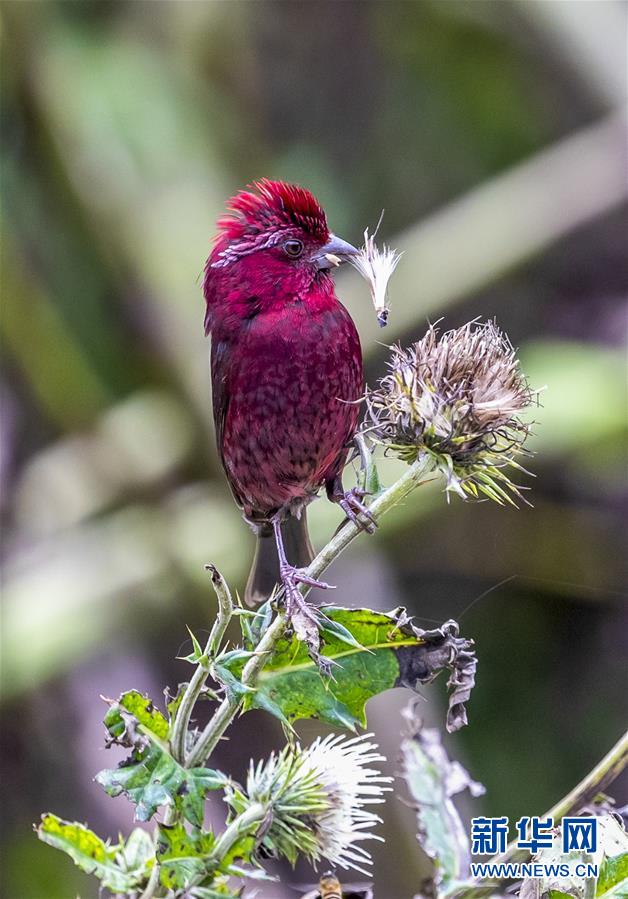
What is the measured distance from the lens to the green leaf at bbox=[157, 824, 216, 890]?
4.67ft

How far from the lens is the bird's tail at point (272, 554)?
2256 mm

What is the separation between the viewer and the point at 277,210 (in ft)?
6.89

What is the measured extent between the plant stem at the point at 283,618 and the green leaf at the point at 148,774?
37 millimetres

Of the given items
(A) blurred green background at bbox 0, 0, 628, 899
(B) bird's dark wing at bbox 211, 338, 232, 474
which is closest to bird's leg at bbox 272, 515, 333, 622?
(B) bird's dark wing at bbox 211, 338, 232, 474

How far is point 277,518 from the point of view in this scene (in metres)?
2.39

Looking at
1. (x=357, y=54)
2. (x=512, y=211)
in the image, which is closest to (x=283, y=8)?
(x=357, y=54)

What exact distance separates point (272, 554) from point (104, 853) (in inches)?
35.2

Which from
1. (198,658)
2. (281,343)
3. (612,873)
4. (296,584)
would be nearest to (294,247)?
(281,343)

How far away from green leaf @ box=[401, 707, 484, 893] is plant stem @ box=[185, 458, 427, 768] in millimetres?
353

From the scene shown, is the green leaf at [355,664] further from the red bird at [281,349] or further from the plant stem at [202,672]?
the red bird at [281,349]

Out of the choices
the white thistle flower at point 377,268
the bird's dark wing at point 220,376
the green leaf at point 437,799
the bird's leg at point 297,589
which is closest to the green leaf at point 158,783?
the bird's leg at point 297,589

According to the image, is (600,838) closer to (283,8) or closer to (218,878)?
(218,878)

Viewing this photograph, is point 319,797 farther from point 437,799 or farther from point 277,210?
point 277,210

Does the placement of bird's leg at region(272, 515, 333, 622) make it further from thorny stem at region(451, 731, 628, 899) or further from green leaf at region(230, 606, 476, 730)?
thorny stem at region(451, 731, 628, 899)
